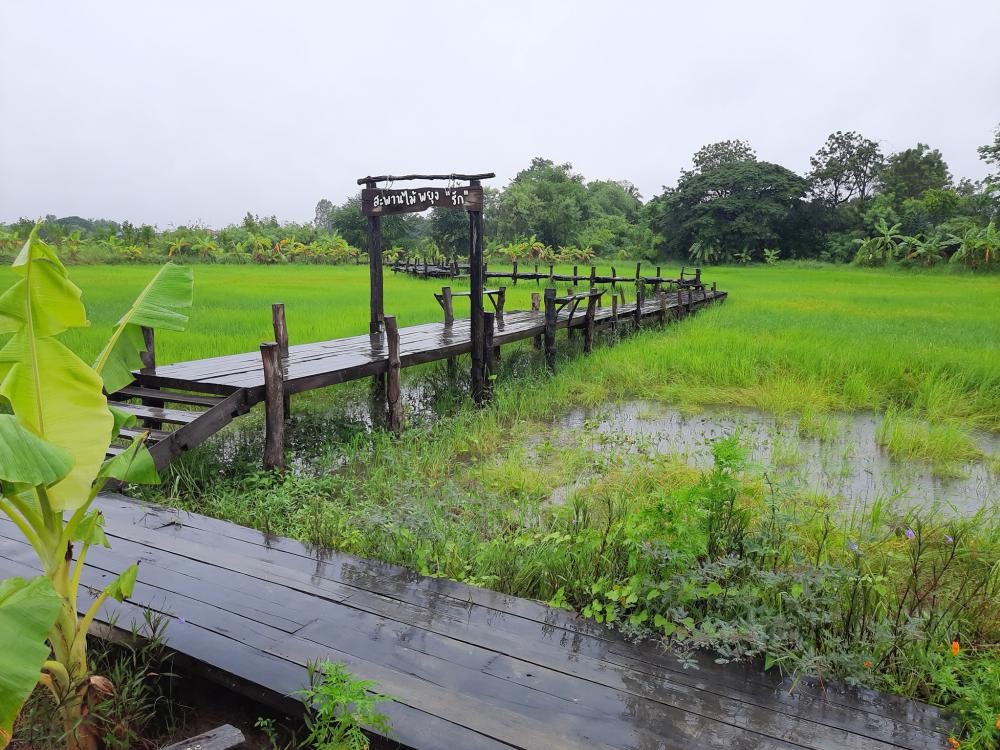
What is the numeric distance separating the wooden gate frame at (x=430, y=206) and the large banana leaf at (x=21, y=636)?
549cm

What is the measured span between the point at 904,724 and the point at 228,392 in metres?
4.58

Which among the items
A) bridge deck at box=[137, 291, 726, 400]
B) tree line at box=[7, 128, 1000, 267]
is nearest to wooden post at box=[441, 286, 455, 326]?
bridge deck at box=[137, 291, 726, 400]

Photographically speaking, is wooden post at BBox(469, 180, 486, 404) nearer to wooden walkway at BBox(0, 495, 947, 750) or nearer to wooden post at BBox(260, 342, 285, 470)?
wooden post at BBox(260, 342, 285, 470)

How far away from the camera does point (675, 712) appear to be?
2092 mm

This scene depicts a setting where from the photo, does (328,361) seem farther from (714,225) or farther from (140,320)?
(714,225)

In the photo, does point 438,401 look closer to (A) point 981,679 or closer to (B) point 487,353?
(B) point 487,353

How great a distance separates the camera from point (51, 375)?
201cm

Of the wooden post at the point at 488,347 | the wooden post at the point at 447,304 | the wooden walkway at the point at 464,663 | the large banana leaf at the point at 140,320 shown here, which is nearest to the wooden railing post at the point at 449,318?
the wooden post at the point at 447,304

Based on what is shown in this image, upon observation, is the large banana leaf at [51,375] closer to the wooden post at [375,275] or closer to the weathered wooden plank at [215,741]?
the weathered wooden plank at [215,741]

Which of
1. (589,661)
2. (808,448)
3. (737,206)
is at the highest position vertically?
(737,206)

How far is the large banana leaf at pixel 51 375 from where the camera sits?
1.97m

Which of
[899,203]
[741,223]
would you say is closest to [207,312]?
[741,223]

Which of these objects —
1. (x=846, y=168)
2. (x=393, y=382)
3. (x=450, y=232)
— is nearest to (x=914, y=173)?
(x=846, y=168)

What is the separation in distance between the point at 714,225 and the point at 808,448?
31893mm
